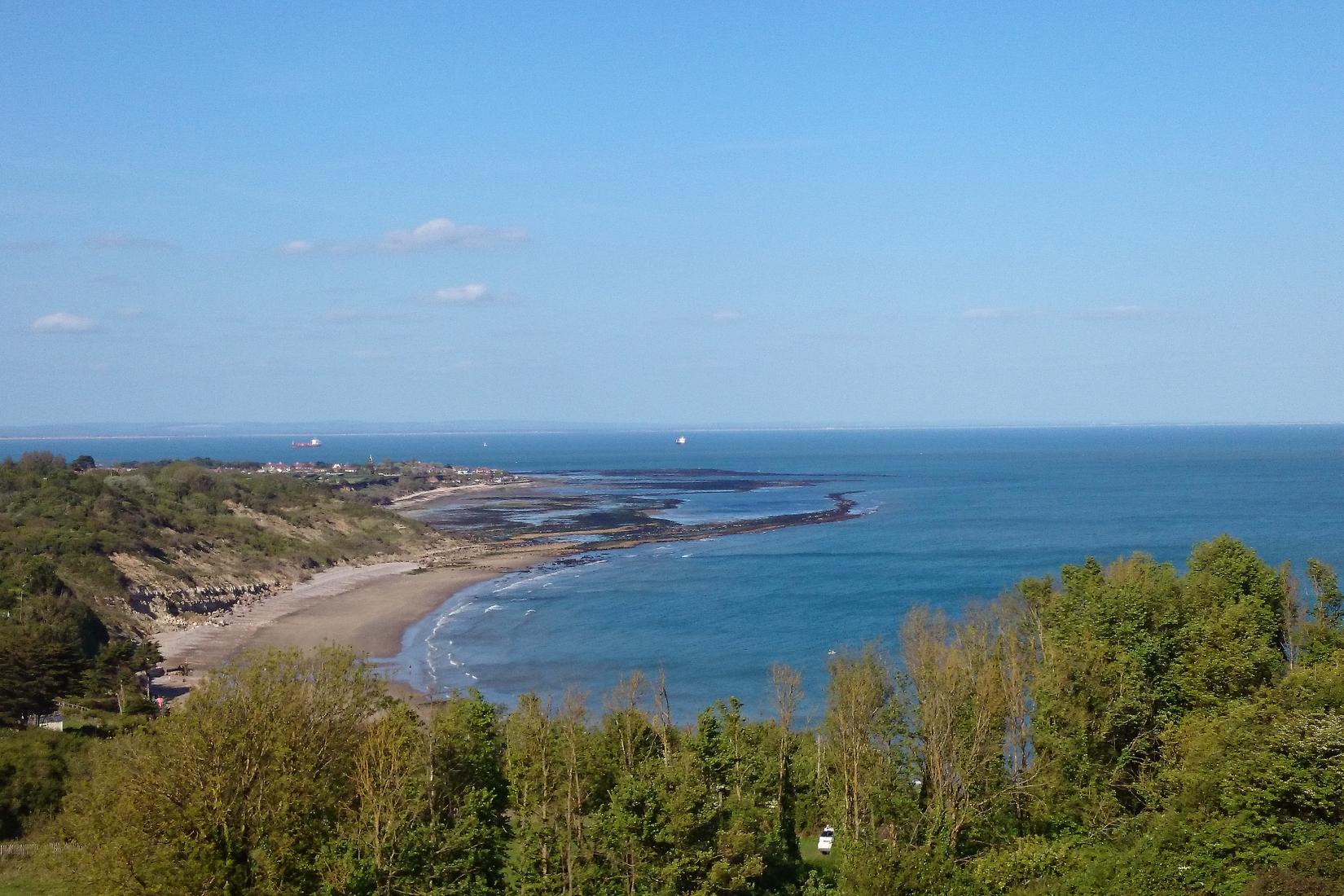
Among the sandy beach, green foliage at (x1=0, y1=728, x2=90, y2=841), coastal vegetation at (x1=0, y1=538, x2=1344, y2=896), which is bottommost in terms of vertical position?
the sandy beach

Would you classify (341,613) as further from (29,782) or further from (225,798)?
(225,798)

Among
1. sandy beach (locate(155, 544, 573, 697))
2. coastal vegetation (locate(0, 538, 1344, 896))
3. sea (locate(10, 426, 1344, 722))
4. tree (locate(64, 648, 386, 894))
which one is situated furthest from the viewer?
sandy beach (locate(155, 544, 573, 697))

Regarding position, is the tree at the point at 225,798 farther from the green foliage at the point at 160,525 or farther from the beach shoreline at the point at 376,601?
the green foliage at the point at 160,525

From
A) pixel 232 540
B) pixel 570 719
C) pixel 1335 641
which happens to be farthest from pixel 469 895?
pixel 232 540

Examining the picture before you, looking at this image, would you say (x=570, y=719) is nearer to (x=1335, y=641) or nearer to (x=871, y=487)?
(x=1335, y=641)

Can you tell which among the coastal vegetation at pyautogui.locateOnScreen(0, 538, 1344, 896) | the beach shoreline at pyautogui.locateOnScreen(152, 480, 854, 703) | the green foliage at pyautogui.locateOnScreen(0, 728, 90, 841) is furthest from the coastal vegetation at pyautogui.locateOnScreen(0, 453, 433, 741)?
the coastal vegetation at pyautogui.locateOnScreen(0, 538, 1344, 896)

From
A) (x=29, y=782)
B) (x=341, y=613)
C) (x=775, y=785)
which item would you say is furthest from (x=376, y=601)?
(x=775, y=785)

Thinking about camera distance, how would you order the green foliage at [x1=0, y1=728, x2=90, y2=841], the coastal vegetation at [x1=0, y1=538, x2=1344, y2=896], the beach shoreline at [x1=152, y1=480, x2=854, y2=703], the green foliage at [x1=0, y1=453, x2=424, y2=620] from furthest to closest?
1. the green foliage at [x1=0, y1=453, x2=424, y2=620]
2. the beach shoreline at [x1=152, y1=480, x2=854, y2=703]
3. the green foliage at [x1=0, y1=728, x2=90, y2=841]
4. the coastal vegetation at [x1=0, y1=538, x2=1344, y2=896]

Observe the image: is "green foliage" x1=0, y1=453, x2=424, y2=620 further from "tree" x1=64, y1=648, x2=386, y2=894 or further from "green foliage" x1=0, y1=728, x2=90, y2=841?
"tree" x1=64, y1=648, x2=386, y2=894
